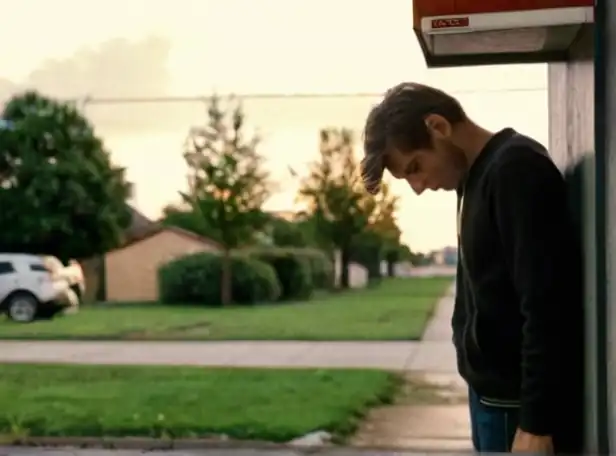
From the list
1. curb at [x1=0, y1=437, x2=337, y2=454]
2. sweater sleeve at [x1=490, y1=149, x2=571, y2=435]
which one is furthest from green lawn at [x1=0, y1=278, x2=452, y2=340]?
sweater sleeve at [x1=490, y1=149, x2=571, y2=435]

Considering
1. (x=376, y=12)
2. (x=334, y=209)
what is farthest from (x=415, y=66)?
(x=334, y=209)

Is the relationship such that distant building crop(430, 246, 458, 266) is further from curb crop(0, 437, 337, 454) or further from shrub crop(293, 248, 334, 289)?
curb crop(0, 437, 337, 454)

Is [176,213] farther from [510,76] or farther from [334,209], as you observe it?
[510,76]

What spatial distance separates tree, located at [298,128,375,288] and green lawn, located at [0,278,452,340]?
11cm

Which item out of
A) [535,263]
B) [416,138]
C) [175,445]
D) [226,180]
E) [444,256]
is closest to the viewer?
[535,263]

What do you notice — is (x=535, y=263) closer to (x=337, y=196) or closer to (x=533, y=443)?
(x=533, y=443)

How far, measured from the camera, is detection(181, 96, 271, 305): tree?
2740mm

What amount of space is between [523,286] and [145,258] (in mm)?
1619

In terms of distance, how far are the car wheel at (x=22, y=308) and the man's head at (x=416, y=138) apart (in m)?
1.61

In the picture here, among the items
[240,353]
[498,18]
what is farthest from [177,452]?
[498,18]

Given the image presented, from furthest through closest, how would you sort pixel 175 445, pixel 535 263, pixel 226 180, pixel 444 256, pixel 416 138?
pixel 226 180 → pixel 175 445 → pixel 444 256 → pixel 416 138 → pixel 535 263

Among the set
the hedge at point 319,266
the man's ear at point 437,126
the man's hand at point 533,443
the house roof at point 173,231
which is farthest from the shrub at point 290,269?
the man's hand at point 533,443

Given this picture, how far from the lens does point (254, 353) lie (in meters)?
2.80

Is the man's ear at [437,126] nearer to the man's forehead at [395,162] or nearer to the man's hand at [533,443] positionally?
the man's forehead at [395,162]
